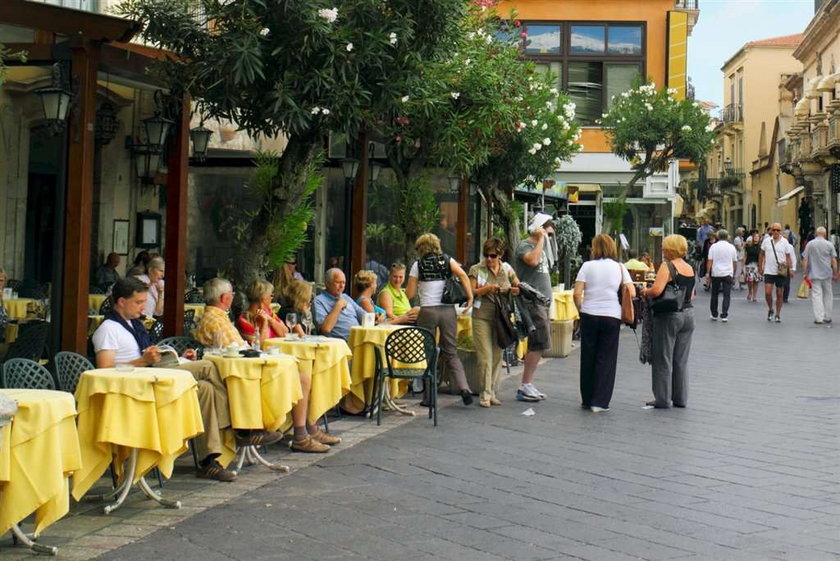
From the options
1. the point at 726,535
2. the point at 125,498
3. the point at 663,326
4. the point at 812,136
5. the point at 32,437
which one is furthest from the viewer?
the point at 812,136

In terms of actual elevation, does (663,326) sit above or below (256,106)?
below

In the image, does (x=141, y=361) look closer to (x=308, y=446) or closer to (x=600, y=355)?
(x=308, y=446)

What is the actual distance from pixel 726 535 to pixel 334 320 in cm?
519

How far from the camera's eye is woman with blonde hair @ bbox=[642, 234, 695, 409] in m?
11.7

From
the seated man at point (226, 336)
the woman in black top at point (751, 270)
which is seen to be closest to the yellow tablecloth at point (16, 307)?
the seated man at point (226, 336)

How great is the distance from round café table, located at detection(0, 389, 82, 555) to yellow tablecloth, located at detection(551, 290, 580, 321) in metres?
11.5

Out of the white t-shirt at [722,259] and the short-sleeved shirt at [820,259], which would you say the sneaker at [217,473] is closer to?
the short-sleeved shirt at [820,259]

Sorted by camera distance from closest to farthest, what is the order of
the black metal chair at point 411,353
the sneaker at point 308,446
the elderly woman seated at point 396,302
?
the sneaker at point 308,446
the black metal chair at point 411,353
the elderly woman seated at point 396,302

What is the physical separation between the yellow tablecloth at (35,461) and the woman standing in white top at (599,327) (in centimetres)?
630

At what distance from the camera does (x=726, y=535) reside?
21.9 feet

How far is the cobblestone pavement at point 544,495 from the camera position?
636 cm

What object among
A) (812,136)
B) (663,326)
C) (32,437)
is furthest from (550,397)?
(812,136)

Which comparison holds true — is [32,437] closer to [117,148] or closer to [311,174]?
[311,174]

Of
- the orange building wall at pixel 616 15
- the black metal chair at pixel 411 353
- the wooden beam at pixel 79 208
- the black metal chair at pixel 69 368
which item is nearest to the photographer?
the black metal chair at pixel 69 368
